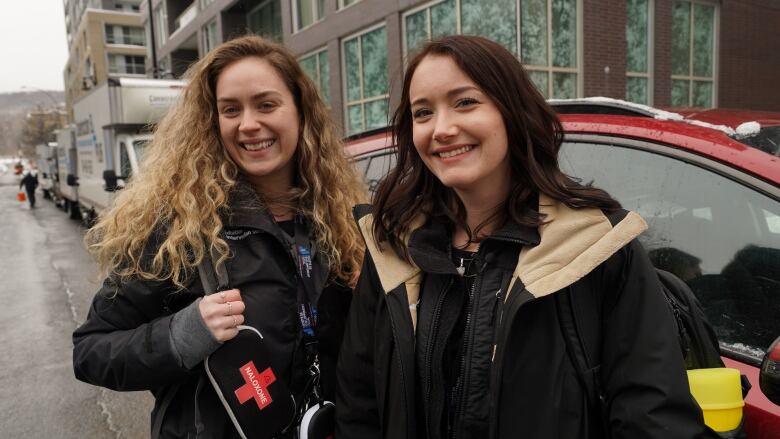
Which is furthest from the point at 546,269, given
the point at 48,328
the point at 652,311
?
the point at 48,328

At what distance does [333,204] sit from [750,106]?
1663cm

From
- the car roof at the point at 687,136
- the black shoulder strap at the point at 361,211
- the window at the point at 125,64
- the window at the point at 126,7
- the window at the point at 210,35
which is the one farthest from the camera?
the window at the point at 126,7

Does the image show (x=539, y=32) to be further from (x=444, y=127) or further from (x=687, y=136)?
(x=444, y=127)

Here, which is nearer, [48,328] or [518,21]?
[48,328]

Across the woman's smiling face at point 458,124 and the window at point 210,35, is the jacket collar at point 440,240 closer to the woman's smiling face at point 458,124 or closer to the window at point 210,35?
the woman's smiling face at point 458,124

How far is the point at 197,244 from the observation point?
1698 millimetres

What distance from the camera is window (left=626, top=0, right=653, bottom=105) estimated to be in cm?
1228

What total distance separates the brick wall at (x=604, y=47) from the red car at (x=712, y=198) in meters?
10.1

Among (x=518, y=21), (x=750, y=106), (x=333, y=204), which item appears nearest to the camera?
(x=333, y=204)

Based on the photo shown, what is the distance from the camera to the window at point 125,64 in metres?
57.3

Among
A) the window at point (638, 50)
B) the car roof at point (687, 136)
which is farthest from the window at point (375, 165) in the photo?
the window at point (638, 50)

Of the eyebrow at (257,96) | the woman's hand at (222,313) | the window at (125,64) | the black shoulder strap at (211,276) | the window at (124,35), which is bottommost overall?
the woman's hand at (222,313)

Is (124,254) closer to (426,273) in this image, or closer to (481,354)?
(426,273)

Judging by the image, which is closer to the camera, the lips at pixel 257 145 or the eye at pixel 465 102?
the eye at pixel 465 102
